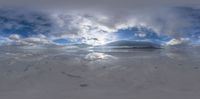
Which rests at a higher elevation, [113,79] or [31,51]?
[31,51]

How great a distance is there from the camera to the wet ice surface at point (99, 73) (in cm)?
350

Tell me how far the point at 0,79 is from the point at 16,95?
73 centimetres

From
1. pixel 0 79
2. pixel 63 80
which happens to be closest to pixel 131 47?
pixel 63 80

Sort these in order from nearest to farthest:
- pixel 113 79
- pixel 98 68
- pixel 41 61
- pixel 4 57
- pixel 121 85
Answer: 1. pixel 121 85
2. pixel 113 79
3. pixel 98 68
4. pixel 41 61
5. pixel 4 57

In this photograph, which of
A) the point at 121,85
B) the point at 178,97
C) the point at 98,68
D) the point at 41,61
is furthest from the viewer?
the point at 41,61

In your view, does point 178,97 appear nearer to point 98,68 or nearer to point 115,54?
point 98,68

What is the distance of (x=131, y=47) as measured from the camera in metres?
5.57

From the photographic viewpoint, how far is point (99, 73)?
4.29 meters

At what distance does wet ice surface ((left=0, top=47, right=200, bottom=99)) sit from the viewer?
350cm

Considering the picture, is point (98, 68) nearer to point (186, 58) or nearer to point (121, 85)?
point (121, 85)

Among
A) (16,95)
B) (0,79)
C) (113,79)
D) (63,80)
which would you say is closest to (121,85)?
(113,79)

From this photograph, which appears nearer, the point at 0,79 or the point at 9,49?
the point at 0,79

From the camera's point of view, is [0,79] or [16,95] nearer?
[16,95]

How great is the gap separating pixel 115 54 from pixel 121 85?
5.45 ft
